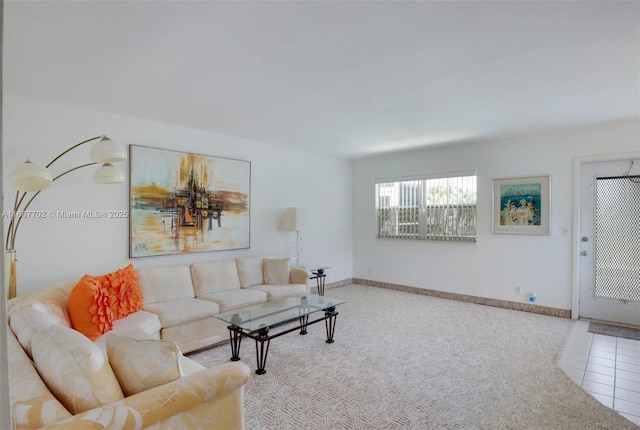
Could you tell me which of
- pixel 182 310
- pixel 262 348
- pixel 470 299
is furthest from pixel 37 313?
pixel 470 299

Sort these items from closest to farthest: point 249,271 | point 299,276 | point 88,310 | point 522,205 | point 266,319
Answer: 1. point 88,310
2. point 266,319
3. point 249,271
4. point 299,276
5. point 522,205

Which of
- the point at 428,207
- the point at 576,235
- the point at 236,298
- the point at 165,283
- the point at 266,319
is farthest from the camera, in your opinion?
the point at 428,207

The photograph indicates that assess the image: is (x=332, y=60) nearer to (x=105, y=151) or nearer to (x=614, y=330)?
(x=105, y=151)

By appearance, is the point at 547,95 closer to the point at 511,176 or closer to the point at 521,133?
the point at 521,133

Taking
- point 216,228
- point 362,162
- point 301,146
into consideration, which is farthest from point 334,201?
point 216,228

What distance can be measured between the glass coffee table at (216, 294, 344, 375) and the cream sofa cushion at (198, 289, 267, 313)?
0.07 m

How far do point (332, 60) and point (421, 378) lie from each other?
2.57m

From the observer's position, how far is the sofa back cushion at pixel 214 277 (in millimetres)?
4039

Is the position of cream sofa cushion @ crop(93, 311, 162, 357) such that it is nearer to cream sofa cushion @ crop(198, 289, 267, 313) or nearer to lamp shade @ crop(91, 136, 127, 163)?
cream sofa cushion @ crop(198, 289, 267, 313)

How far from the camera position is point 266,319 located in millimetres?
3221

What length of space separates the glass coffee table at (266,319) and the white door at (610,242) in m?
3.30

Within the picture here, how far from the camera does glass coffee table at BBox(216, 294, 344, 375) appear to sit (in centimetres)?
299

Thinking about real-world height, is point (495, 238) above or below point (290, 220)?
below

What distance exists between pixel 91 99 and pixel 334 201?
406 centimetres
